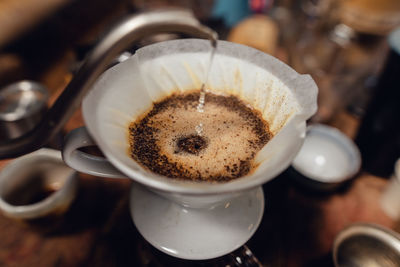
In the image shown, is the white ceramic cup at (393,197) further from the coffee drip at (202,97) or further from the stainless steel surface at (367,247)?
the coffee drip at (202,97)

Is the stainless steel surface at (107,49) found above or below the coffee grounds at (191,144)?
above

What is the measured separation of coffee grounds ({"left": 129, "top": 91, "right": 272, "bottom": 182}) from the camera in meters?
0.99

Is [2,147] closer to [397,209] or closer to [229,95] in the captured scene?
[229,95]

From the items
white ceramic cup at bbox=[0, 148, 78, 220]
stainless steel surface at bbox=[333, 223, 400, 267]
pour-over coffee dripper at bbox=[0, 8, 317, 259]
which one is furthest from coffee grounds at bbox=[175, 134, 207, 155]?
stainless steel surface at bbox=[333, 223, 400, 267]

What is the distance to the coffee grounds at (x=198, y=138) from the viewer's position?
991mm

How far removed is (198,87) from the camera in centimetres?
120

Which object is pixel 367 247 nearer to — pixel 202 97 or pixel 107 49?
pixel 202 97

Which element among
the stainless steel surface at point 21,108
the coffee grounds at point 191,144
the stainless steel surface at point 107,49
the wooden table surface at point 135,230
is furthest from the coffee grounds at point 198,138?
the stainless steel surface at point 21,108

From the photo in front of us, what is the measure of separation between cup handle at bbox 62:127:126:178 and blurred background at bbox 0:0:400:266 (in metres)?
0.38

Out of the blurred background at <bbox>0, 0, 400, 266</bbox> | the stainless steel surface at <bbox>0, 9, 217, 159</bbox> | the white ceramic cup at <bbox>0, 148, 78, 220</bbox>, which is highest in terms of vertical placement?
the stainless steel surface at <bbox>0, 9, 217, 159</bbox>

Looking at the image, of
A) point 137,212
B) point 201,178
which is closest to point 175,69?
point 201,178

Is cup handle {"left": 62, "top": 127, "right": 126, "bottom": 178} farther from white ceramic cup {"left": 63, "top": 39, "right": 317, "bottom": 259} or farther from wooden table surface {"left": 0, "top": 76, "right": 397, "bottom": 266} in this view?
wooden table surface {"left": 0, "top": 76, "right": 397, "bottom": 266}

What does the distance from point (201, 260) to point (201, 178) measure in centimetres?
35

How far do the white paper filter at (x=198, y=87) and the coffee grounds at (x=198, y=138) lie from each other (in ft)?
0.13
